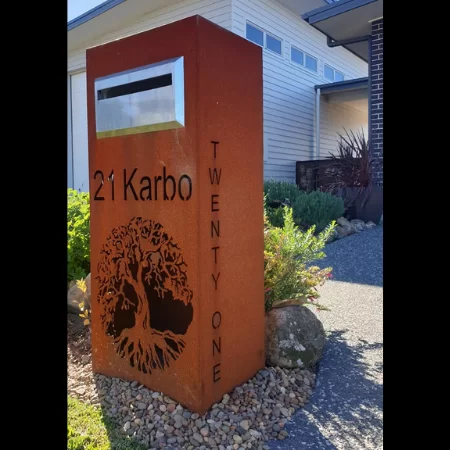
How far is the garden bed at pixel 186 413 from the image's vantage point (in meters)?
2.07

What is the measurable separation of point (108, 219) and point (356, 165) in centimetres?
747

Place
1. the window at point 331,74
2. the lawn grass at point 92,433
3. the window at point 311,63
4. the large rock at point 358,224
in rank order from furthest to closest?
1. the window at point 331,74
2. the window at point 311,63
3. the large rock at point 358,224
4. the lawn grass at point 92,433

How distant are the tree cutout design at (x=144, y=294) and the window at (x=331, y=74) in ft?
42.8

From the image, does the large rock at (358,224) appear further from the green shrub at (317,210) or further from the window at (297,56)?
the window at (297,56)

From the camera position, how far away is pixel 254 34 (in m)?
10.3

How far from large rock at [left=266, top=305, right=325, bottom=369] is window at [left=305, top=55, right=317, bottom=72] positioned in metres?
11.5

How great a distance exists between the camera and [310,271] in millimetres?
3438

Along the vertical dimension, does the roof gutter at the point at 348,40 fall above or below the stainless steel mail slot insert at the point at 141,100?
above

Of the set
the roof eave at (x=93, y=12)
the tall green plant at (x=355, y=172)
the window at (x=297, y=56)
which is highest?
the roof eave at (x=93, y=12)

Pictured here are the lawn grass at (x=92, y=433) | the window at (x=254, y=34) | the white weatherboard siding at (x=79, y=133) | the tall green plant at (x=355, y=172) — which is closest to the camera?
the lawn grass at (x=92, y=433)

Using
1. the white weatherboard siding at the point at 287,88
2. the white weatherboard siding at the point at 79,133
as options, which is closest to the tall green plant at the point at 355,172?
the white weatherboard siding at the point at 287,88
